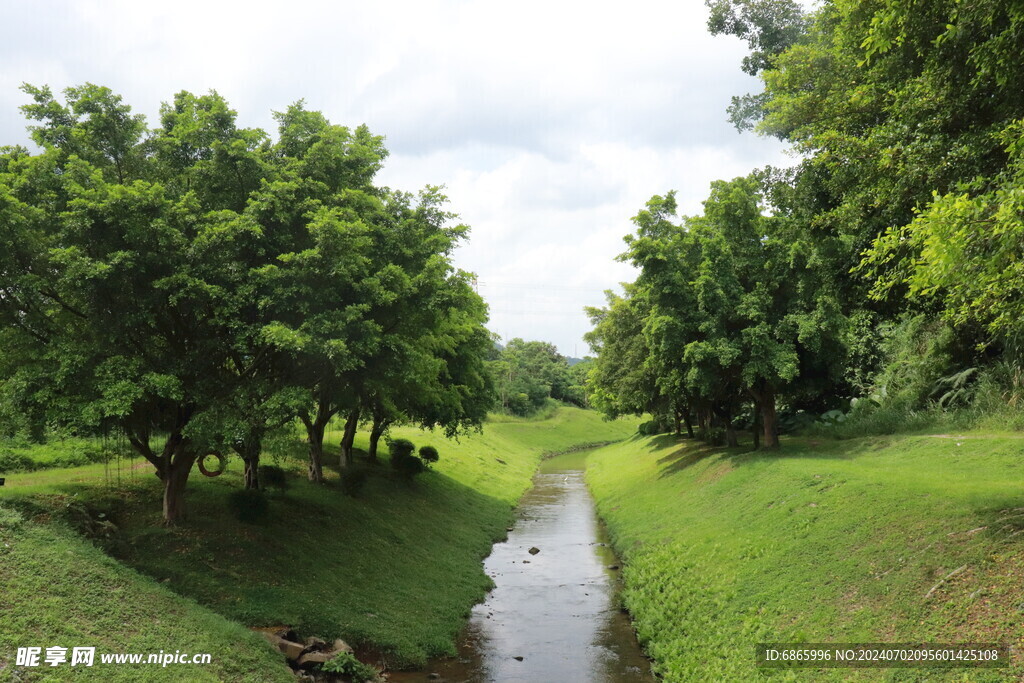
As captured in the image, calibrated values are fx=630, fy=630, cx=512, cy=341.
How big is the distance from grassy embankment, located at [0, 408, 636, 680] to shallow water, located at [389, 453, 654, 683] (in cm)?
86

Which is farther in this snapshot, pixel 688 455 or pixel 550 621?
pixel 688 455

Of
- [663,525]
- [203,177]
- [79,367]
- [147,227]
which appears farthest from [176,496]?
[663,525]

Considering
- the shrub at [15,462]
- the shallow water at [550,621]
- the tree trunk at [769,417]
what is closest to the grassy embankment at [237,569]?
the shallow water at [550,621]

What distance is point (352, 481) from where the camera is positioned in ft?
94.2

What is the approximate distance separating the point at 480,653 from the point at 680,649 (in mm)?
5757

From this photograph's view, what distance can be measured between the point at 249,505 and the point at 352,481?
25.7ft

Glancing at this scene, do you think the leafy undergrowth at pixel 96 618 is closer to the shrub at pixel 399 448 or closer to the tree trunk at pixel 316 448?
the tree trunk at pixel 316 448

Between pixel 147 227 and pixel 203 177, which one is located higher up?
pixel 203 177

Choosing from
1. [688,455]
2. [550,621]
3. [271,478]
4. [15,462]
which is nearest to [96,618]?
[271,478]

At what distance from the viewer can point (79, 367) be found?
1553 centimetres

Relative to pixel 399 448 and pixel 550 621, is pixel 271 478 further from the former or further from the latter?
pixel 399 448

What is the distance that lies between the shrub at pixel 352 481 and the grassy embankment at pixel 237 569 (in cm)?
47

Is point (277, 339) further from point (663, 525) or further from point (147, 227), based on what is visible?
point (663, 525)

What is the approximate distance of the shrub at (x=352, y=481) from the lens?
28.2m
